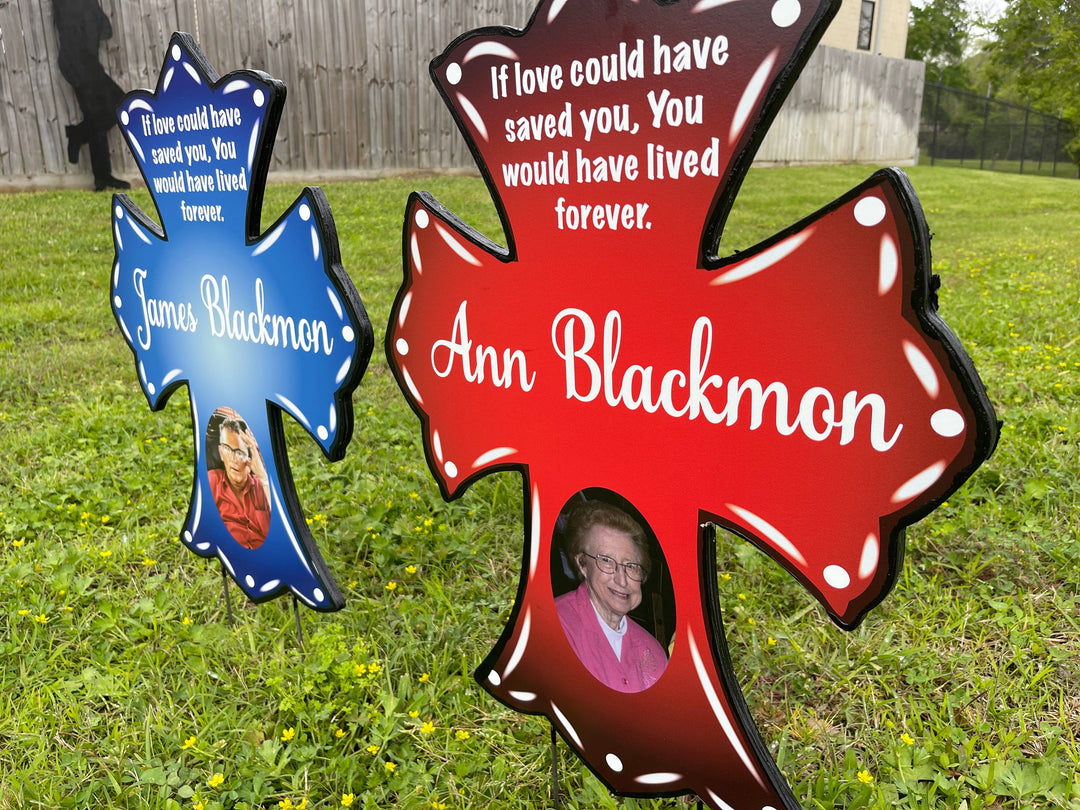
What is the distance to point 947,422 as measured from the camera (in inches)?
39.9

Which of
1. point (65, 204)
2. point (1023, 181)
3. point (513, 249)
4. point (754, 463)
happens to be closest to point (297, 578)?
point (513, 249)

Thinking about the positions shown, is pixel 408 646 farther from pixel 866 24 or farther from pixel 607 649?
pixel 866 24

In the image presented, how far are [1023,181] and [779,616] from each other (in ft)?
49.2

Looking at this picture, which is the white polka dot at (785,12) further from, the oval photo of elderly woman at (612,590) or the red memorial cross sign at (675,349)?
the oval photo of elderly woman at (612,590)

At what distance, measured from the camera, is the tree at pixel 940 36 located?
34219 millimetres

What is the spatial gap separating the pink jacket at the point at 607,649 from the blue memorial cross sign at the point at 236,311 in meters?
0.62

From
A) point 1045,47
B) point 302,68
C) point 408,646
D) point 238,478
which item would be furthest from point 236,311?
point 1045,47

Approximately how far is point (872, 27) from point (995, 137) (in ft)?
18.4

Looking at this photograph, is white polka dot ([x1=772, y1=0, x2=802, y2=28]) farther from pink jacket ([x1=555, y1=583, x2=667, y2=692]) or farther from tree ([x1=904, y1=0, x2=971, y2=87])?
tree ([x1=904, y1=0, x2=971, y2=87])

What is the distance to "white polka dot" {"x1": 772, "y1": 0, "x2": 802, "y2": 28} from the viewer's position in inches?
40.9

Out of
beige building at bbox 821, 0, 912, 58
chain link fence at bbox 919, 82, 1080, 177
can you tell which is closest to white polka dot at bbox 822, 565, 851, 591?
beige building at bbox 821, 0, 912, 58

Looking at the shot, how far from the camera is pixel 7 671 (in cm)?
212

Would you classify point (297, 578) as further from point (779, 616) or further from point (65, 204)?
point (65, 204)

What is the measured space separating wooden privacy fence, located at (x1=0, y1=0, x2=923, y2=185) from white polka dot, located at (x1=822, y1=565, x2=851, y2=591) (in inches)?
263
